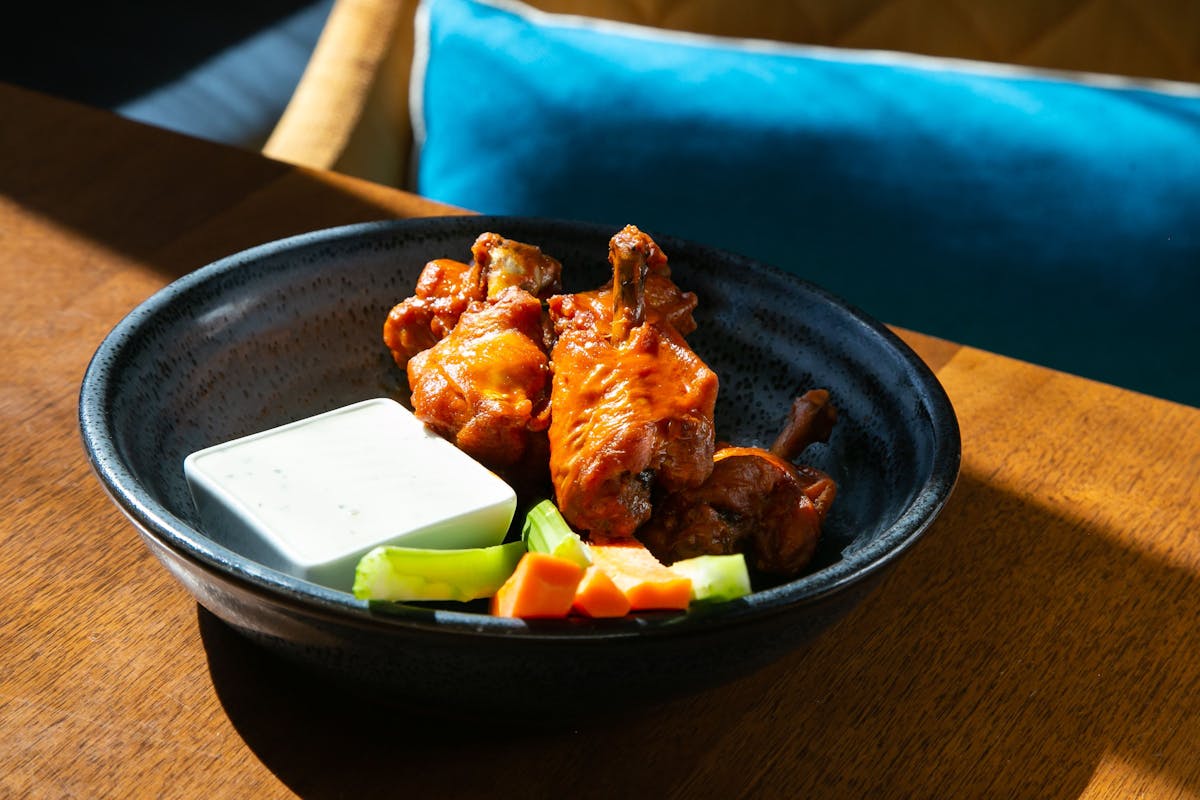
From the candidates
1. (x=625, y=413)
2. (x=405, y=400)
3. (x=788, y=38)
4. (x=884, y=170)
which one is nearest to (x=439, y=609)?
(x=625, y=413)

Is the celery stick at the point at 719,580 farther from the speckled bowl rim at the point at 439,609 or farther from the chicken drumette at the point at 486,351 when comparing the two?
the chicken drumette at the point at 486,351

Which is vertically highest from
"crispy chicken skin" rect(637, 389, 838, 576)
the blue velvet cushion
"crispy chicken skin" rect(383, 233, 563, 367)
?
"crispy chicken skin" rect(383, 233, 563, 367)

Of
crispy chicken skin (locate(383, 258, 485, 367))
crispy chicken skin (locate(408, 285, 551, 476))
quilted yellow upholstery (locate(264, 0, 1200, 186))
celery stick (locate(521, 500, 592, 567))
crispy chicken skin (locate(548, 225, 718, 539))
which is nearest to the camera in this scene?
celery stick (locate(521, 500, 592, 567))

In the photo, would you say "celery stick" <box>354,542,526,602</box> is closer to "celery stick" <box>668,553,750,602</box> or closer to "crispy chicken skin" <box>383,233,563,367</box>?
"celery stick" <box>668,553,750,602</box>

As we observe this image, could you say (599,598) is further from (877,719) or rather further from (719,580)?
(877,719)

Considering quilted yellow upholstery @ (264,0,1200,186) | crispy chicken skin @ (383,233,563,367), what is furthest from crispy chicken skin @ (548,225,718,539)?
quilted yellow upholstery @ (264,0,1200,186)

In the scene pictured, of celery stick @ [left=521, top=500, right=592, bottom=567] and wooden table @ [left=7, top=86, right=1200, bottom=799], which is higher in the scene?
celery stick @ [left=521, top=500, right=592, bottom=567]
